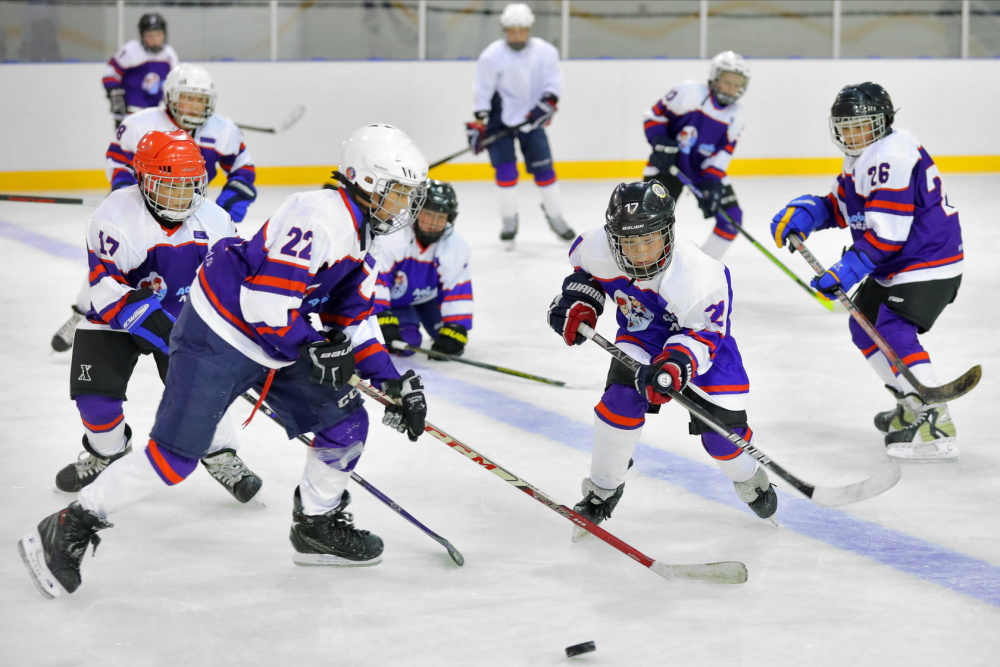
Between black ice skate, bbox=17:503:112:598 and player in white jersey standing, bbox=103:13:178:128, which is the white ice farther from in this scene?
player in white jersey standing, bbox=103:13:178:128

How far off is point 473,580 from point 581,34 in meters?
7.88

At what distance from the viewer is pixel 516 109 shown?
7633mm

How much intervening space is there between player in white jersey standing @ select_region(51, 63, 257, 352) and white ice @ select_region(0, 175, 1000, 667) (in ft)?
2.25

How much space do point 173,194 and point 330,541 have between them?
0.94 meters

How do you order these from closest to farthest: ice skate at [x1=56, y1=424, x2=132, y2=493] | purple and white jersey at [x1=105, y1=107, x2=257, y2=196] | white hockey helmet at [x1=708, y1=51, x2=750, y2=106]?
ice skate at [x1=56, y1=424, x2=132, y2=493] < purple and white jersey at [x1=105, y1=107, x2=257, y2=196] < white hockey helmet at [x1=708, y1=51, x2=750, y2=106]

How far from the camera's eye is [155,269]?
317cm

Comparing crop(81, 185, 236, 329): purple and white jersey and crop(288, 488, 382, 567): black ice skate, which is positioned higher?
crop(81, 185, 236, 329): purple and white jersey

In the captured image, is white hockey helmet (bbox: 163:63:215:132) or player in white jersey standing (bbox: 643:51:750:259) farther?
player in white jersey standing (bbox: 643:51:750:259)

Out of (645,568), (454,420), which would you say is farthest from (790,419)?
(645,568)

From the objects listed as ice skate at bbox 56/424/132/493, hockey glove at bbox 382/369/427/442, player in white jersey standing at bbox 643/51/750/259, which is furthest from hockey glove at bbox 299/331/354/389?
player in white jersey standing at bbox 643/51/750/259

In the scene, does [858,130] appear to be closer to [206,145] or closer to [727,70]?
[727,70]

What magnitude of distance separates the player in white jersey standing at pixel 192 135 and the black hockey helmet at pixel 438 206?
879 millimetres

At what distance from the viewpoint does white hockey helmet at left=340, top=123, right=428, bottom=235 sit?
2588 millimetres

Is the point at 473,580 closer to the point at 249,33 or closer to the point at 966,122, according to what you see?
the point at 249,33
